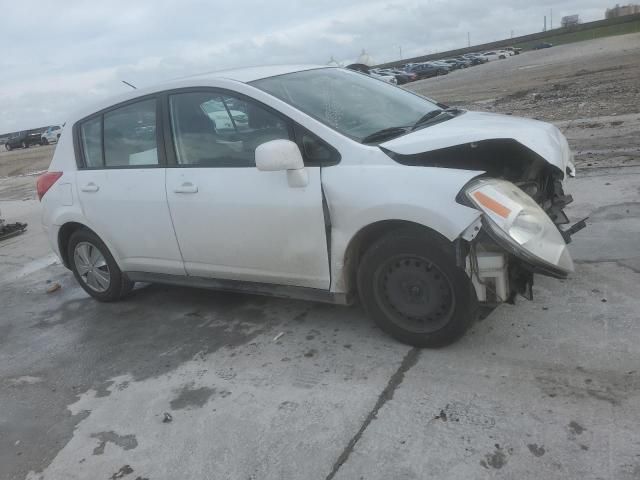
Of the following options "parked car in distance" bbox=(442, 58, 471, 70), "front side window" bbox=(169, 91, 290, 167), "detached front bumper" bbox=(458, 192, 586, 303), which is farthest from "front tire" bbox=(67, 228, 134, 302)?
"parked car in distance" bbox=(442, 58, 471, 70)

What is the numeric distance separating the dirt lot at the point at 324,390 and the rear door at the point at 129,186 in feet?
1.93

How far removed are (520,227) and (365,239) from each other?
955mm

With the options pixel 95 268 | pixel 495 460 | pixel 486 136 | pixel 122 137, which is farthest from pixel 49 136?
pixel 495 460

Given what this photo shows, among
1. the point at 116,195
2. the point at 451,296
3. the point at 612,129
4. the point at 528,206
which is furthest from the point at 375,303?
the point at 612,129

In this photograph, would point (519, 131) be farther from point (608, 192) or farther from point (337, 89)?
point (608, 192)

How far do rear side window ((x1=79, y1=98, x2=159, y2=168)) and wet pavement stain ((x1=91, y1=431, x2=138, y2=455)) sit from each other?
2055mm

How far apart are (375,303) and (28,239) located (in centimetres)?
689

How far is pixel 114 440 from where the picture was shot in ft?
10.6

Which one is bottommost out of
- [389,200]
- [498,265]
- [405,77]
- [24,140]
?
[24,140]

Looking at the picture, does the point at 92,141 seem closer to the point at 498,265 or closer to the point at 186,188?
the point at 186,188

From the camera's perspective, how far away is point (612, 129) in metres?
9.70

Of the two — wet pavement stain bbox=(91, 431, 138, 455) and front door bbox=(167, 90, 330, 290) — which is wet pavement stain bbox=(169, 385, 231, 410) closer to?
wet pavement stain bbox=(91, 431, 138, 455)

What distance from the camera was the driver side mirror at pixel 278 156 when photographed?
138 inches

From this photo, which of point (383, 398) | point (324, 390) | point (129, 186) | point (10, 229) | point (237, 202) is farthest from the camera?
point (10, 229)
